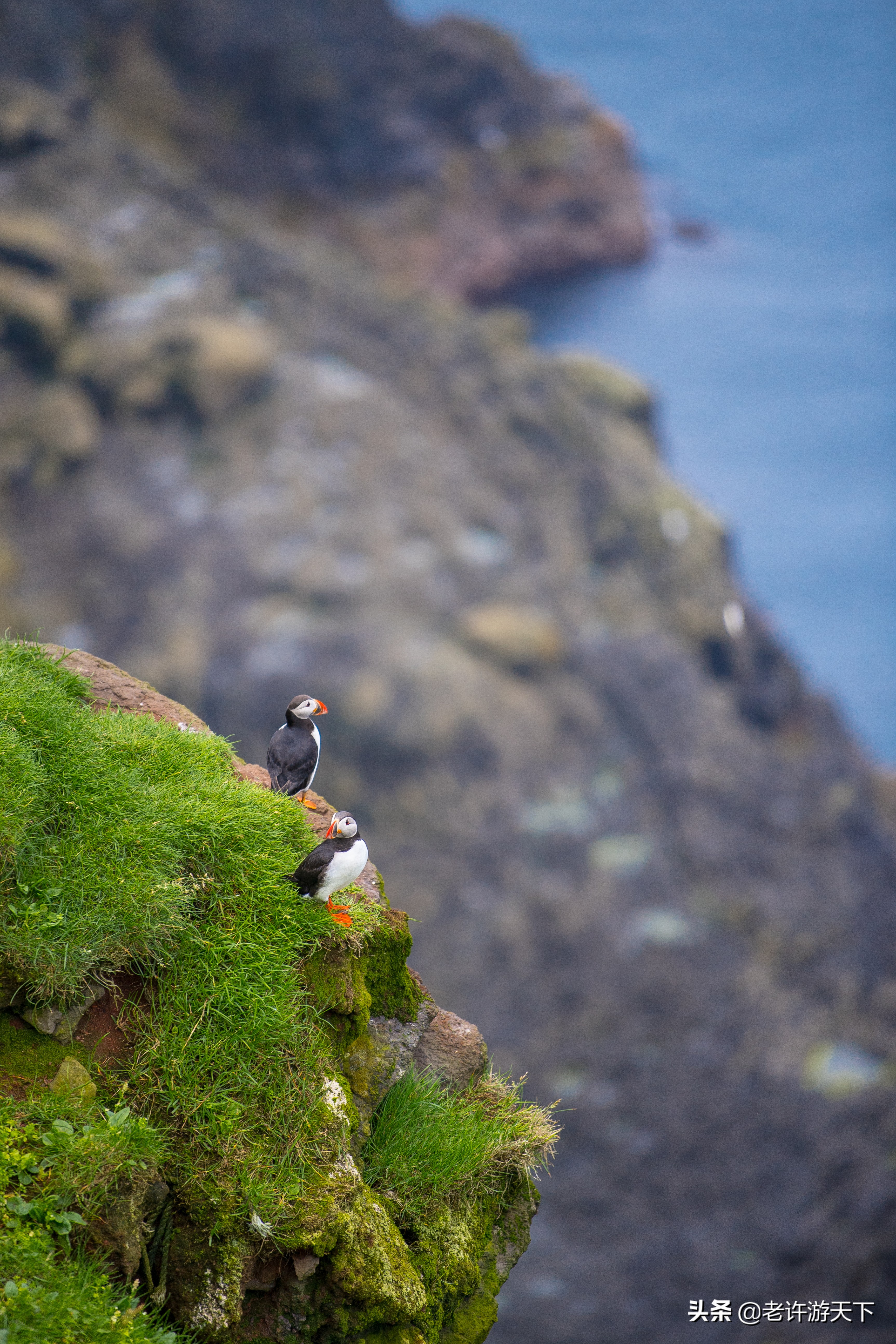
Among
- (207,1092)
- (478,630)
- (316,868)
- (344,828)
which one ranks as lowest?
(207,1092)

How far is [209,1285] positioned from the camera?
175 inches

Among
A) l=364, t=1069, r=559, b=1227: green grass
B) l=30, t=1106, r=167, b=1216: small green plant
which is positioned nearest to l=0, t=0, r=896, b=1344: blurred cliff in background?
l=364, t=1069, r=559, b=1227: green grass

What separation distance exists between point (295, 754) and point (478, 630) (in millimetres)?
15605

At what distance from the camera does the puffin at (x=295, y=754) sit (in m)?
5.93

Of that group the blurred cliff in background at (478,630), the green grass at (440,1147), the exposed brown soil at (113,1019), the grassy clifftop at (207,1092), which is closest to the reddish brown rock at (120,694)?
the grassy clifftop at (207,1092)

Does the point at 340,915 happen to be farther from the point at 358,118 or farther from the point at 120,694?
the point at 358,118

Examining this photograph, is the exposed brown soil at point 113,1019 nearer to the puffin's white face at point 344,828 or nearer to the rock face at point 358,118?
the puffin's white face at point 344,828

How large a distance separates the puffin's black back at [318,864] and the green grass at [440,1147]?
1.29 metres

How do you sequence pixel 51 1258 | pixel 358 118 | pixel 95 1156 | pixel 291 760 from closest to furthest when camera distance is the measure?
pixel 51 1258
pixel 95 1156
pixel 291 760
pixel 358 118

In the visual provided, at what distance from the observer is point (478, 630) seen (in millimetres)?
21391

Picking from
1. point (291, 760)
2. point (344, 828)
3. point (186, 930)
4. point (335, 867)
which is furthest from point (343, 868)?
point (291, 760)

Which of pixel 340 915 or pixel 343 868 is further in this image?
pixel 340 915

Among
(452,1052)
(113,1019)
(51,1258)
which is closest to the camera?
(51,1258)

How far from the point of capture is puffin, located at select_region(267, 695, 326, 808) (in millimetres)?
5934
